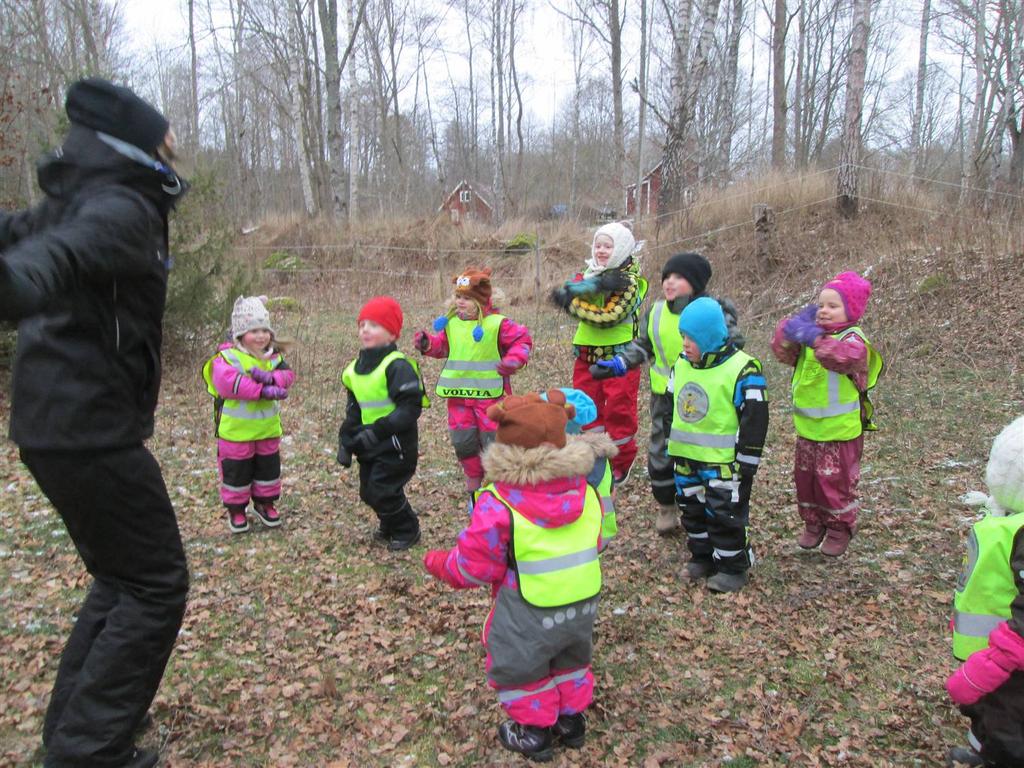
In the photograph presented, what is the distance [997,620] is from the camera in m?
2.52

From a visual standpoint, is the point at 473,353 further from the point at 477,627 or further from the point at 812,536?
the point at 812,536

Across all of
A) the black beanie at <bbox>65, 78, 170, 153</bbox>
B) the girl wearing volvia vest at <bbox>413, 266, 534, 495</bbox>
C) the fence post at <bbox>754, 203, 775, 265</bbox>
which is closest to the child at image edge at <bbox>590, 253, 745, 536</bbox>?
the girl wearing volvia vest at <bbox>413, 266, 534, 495</bbox>

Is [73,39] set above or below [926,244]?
above

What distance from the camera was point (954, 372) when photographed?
29.4ft

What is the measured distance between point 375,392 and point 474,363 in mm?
810

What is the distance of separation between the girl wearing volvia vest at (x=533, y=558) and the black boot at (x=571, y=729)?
0.14 m

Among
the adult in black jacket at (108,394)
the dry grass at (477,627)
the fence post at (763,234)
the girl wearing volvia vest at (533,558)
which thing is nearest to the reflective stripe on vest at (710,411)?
the dry grass at (477,627)

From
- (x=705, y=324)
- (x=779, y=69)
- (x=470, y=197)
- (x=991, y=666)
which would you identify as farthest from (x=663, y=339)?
(x=470, y=197)

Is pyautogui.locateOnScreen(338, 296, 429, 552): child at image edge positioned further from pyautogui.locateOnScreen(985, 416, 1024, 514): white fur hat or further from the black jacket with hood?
pyautogui.locateOnScreen(985, 416, 1024, 514): white fur hat

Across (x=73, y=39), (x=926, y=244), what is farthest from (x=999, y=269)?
(x=73, y=39)

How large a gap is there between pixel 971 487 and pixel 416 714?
4825mm

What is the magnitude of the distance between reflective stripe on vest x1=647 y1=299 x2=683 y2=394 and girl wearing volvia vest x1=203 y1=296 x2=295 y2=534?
2.54 metres

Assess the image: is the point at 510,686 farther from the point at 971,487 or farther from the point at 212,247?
the point at 212,247

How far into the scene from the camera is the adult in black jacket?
2.37 meters
